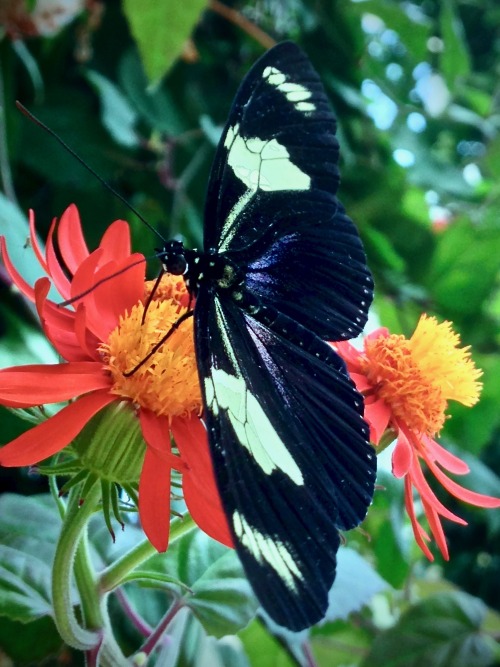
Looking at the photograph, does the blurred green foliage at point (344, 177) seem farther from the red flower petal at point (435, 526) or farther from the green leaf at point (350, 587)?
the red flower petal at point (435, 526)

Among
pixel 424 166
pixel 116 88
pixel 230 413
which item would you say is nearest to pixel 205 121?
pixel 116 88

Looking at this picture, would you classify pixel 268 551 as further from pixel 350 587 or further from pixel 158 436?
pixel 350 587

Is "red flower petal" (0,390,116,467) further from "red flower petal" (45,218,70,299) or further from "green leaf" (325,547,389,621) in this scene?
"green leaf" (325,547,389,621)

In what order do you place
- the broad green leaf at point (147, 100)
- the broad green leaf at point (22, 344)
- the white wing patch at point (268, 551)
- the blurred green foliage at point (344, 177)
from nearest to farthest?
the white wing patch at point (268, 551)
the broad green leaf at point (22, 344)
the blurred green foliage at point (344, 177)
the broad green leaf at point (147, 100)

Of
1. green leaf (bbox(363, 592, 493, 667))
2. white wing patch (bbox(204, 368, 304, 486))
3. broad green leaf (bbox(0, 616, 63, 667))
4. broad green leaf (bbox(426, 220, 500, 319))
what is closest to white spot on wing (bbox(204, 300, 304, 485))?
white wing patch (bbox(204, 368, 304, 486))

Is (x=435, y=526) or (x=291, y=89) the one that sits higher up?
(x=291, y=89)

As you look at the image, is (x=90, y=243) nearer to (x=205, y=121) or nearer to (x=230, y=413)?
(x=205, y=121)

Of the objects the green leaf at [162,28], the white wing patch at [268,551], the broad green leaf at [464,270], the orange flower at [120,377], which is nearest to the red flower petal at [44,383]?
the orange flower at [120,377]

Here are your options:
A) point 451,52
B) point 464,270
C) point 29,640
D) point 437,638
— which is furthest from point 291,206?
point 451,52

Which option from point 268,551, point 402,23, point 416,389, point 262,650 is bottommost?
point 262,650
